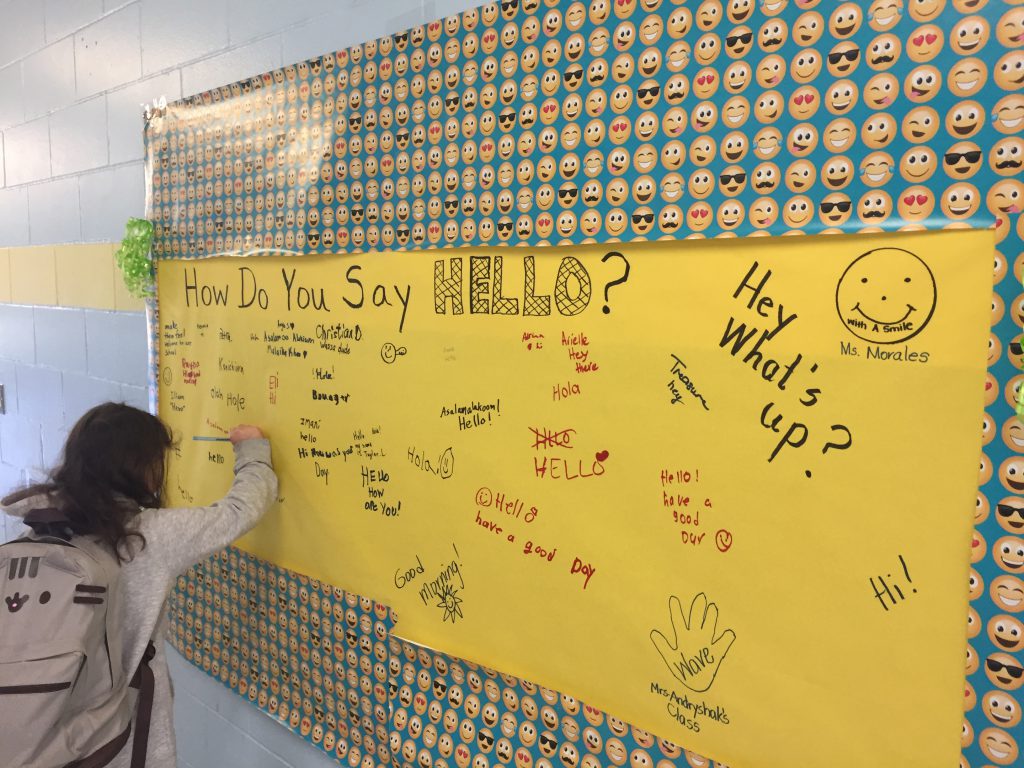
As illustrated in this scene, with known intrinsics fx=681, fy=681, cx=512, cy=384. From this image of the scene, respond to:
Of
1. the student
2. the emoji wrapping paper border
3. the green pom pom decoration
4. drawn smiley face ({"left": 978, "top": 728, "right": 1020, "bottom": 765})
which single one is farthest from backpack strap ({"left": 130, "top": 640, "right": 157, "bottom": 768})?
drawn smiley face ({"left": 978, "top": 728, "right": 1020, "bottom": 765})

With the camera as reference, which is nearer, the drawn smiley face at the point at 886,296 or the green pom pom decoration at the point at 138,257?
the drawn smiley face at the point at 886,296

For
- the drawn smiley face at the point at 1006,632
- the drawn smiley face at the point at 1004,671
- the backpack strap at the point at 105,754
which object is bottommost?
the backpack strap at the point at 105,754

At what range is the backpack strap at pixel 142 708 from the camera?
55.6 inches

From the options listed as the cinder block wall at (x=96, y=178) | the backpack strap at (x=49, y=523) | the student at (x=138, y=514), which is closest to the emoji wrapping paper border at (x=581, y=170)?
the cinder block wall at (x=96, y=178)

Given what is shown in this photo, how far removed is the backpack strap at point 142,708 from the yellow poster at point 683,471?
0.43 metres

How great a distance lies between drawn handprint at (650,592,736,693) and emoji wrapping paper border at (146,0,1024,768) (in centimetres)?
12

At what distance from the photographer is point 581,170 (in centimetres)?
100

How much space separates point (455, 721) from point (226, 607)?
0.83 m

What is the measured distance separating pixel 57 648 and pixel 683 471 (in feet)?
3.60

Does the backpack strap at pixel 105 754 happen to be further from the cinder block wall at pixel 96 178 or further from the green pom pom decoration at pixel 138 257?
the green pom pom decoration at pixel 138 257

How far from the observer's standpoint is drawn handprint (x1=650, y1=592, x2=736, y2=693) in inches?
36.2

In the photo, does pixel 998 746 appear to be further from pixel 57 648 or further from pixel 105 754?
pixel 105 754

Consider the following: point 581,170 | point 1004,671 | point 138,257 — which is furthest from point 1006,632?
point 138,257

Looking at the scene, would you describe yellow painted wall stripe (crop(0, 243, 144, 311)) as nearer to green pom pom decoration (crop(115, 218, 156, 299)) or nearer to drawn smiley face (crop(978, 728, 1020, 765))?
green pom pom decoration (crop(115, 218, 156, 299))
